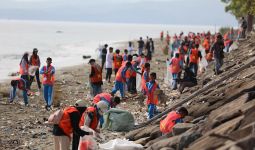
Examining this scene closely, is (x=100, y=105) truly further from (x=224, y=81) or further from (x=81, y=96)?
(x=81, y=96)

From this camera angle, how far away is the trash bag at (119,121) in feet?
42.6

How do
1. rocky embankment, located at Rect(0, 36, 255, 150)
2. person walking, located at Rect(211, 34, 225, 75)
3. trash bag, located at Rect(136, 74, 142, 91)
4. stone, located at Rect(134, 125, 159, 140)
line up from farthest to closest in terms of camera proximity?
trash bag, located at Rect(136, 74, 142, 91)
person walking, located at Rect(211, 34, 225, 75)
stone, located at Rect(134, 125, 159, 140)
rocky embankment, located at Rect(0, 36, 255, 150)

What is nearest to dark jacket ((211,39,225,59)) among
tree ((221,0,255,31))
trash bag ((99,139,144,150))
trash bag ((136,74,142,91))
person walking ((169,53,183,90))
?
person walking ((169,53,183,90))

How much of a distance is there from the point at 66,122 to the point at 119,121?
144 inches

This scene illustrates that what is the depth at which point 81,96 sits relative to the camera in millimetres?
21078

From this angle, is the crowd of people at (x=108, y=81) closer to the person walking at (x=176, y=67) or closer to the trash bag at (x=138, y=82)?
the person walking at (x=176, y=67)

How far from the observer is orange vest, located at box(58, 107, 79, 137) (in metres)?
9.48

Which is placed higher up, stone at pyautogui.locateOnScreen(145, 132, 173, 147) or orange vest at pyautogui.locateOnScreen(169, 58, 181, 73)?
orange vest at pyautogui.locateOnScreen(169, 58, 181, 73)

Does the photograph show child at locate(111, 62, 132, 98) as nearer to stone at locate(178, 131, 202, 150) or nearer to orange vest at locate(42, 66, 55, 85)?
orange vest at locate(42, 66, 55, 85)

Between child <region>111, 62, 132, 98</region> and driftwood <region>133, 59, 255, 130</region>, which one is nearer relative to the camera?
driftwood <region>133, 59, 255, 130</region>

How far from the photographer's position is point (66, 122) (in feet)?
31.4

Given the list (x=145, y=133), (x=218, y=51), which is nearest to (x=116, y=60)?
(x=218, y=51)

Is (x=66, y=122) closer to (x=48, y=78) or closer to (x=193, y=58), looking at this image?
(x=48, y=78)

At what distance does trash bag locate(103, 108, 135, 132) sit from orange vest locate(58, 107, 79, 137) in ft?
10.8
